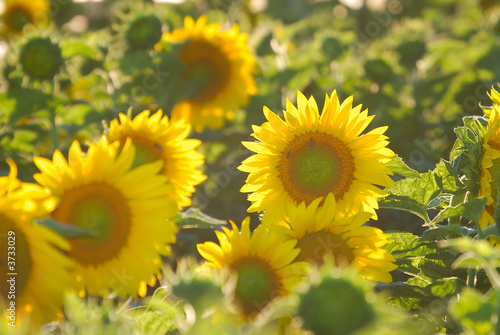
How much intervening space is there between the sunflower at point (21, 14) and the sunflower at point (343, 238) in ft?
10.5

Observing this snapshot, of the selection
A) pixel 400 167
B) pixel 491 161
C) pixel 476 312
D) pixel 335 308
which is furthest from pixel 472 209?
pixel 335 308

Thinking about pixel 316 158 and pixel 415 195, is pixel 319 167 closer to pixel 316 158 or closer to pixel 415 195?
pixel 316 158

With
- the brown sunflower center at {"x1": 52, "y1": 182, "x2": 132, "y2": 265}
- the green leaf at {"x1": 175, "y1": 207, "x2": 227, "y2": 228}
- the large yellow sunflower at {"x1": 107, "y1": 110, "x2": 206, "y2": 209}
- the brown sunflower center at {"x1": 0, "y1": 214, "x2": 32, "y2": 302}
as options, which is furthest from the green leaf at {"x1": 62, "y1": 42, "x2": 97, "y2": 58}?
the brown sunflower center at {"x1": 0, "y1": 214, "x2": 32, "y2": 302}

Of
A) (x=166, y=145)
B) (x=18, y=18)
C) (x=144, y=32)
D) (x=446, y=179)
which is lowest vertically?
(x=446, y=179)

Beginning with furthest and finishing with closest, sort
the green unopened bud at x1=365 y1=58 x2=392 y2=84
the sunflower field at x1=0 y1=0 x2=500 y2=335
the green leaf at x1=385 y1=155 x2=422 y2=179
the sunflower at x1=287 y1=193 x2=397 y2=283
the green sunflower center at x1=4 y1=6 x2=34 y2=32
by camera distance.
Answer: the green sunflower center at x1=4 y1=6 x2=34 y2=32 → the green unopened bud at x1=365 y1=58 x2=392 y2=84 → the green leaf at x1=385 y1=155 x2=422 y2=179 → the sunflower at x1=287 y1=193 x2=397 y2=283 → the sunflower field at x1=0 y1=0 x2=500 y2=335

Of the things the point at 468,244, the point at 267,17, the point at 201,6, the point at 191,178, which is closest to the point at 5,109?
the point at 191,178

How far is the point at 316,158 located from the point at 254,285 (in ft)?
1.51

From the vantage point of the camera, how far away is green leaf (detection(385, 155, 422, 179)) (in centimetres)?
150

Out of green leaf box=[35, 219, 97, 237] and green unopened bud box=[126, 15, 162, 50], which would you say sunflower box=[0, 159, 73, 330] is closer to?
green leaf box=[35, 219, 97, 237]

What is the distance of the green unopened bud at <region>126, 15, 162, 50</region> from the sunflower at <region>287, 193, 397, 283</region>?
1608 millimetres

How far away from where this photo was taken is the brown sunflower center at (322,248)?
4.42 ft

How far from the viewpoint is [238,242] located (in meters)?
1.39

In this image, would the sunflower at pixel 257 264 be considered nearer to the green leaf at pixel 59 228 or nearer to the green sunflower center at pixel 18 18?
the green leaf at pixel 59 228

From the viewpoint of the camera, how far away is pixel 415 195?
4.91 ft
